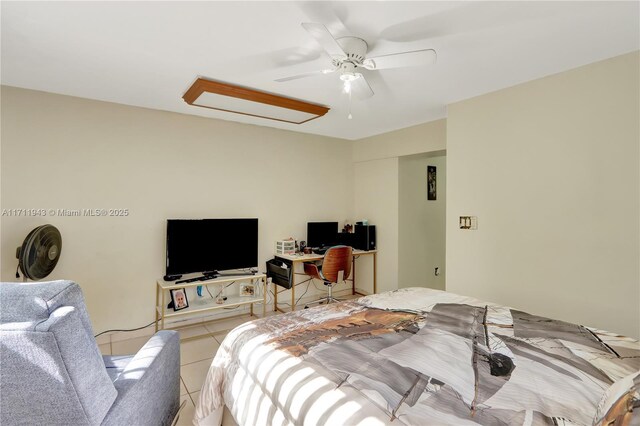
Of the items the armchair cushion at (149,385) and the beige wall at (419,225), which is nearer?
the armchair cushion at (149,385)

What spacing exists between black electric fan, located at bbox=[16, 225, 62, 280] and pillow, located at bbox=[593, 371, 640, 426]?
3.45 meters

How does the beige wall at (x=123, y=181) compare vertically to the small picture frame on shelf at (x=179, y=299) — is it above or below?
above

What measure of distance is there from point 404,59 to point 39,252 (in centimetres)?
312

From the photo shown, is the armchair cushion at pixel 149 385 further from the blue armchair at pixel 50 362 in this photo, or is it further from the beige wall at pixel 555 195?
the beige wall at pixel 555 195

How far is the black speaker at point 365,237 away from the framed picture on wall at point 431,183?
3.46 ft

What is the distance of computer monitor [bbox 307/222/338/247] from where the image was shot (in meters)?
4.50

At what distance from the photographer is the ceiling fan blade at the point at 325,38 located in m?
1.62

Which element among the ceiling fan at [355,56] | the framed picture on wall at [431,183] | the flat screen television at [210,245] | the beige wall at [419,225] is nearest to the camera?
the ceiling fan at [355,56]

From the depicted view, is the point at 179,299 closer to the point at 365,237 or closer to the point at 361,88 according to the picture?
the point at 365,237

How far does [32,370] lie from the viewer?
1014mm

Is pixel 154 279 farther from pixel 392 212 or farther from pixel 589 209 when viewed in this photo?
pixel 589 209

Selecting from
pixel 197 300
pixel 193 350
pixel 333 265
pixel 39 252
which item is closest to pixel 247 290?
pixel 197 300

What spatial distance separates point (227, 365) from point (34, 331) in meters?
0.94

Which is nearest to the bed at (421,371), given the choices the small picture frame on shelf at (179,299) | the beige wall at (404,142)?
the small picture frame on shelf at (179,299)
